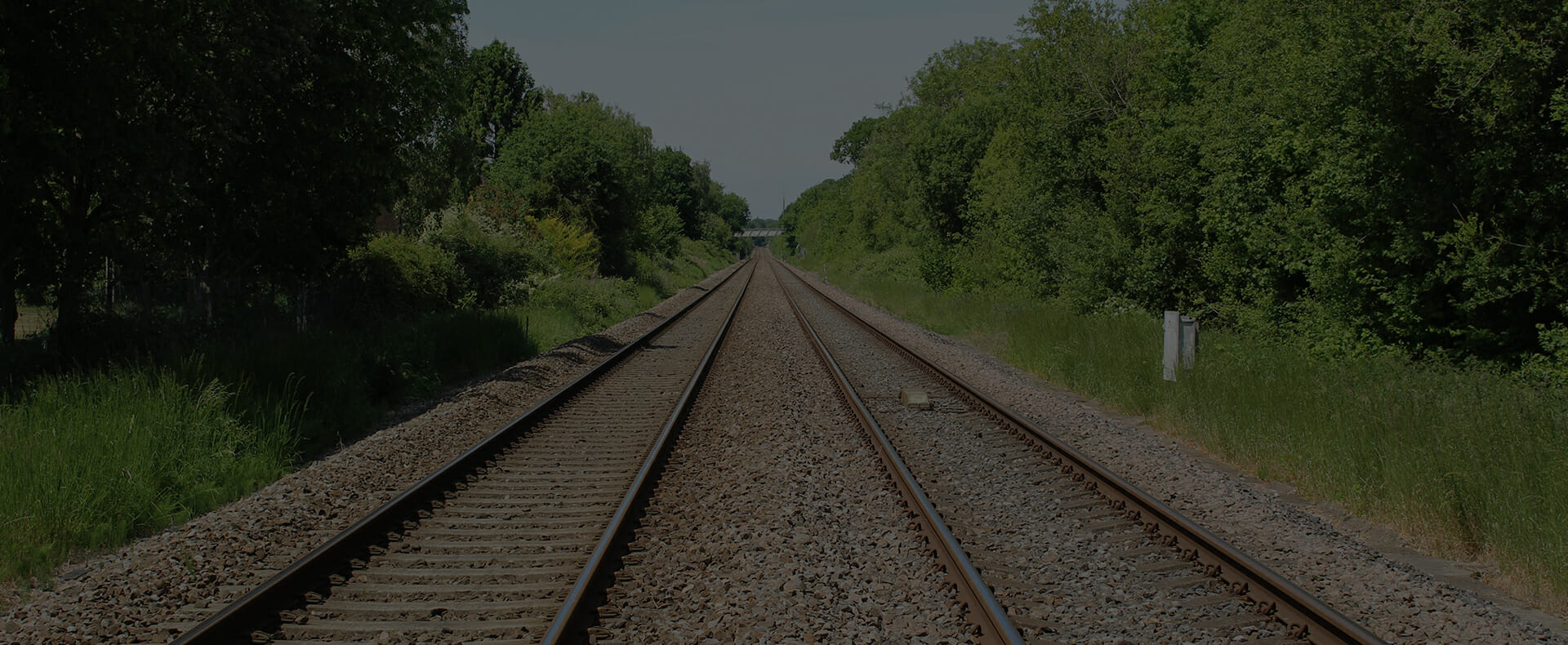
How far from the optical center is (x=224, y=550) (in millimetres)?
5656

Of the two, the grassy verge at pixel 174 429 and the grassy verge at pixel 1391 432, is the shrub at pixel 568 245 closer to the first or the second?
the grassy verge at pixel 174 429

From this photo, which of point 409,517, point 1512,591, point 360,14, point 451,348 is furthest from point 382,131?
point 1512,591

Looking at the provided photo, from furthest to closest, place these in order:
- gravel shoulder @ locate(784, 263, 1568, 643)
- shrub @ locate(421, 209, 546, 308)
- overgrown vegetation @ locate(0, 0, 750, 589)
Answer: shrub @ locate(421, 209, 546, 308) → overgrown vegetation @ locate(0, 0, 750, 589) → gravel shoulder @ locate(784, 263, 1568, 643)

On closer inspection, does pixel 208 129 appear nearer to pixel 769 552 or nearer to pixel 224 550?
pixel 224 550

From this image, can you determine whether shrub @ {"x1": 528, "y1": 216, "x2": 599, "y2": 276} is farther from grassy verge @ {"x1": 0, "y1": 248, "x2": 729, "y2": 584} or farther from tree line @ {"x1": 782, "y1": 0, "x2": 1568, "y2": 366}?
grassy verge @ {"x1": 0, "y1": 248, "x2": 729, "y2": 584}

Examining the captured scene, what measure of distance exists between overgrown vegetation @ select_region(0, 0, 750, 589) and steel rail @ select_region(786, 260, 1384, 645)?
685 cm

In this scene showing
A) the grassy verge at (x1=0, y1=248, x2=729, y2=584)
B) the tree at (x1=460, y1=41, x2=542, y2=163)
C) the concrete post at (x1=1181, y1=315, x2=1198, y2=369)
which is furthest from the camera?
the tree at (x1=460, y1=41, x2=542, y2=163)

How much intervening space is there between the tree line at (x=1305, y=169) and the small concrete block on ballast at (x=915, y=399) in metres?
5.44

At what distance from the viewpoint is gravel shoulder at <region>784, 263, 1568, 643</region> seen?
4703 mm

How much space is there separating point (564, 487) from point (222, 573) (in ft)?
8.38

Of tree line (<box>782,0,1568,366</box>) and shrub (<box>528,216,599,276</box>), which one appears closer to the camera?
tree line (<box>782,0,1568,366</box>)

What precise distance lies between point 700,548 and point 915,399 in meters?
5.62

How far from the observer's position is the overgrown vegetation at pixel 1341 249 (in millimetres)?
7133

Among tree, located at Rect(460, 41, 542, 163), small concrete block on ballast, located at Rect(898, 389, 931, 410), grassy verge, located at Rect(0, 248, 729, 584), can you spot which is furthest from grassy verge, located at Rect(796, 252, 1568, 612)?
tree, located at Rect(460, 41, 542, 163)
